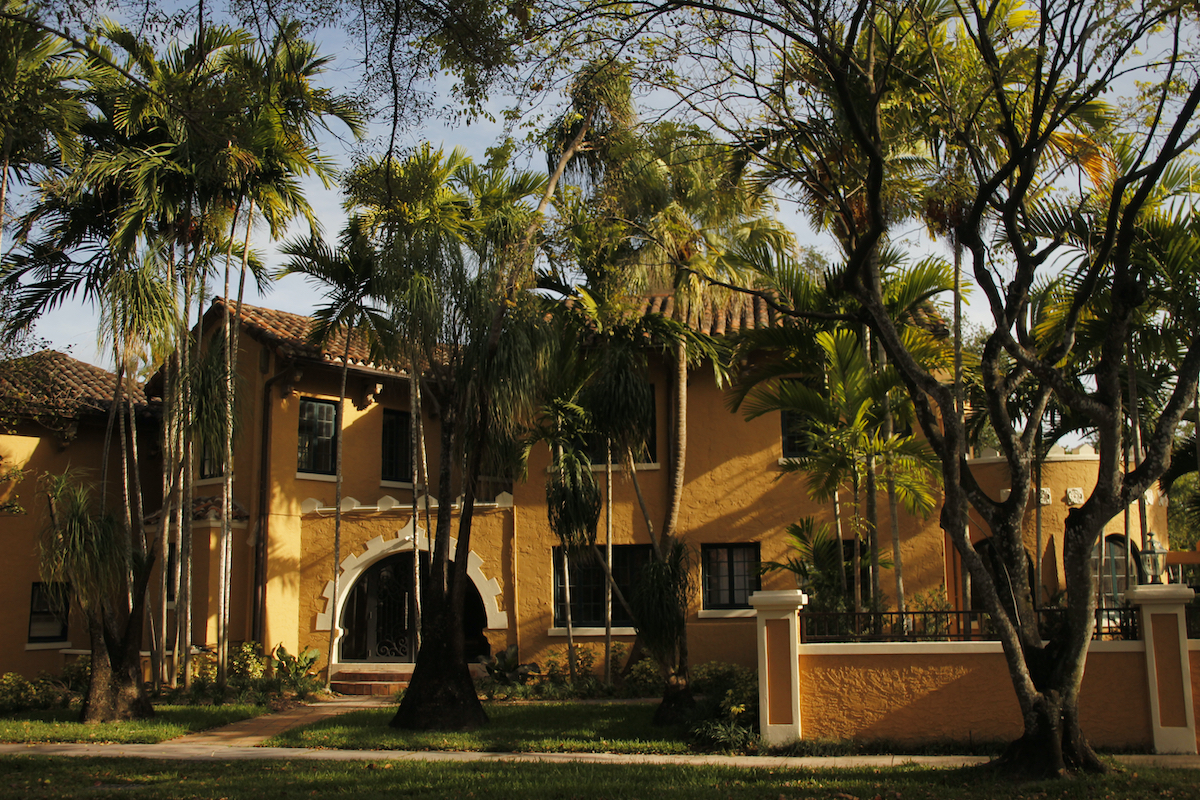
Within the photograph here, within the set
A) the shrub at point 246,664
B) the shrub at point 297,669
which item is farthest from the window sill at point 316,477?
the shrub at point 246,664

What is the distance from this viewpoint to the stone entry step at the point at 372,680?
1689 centimetres

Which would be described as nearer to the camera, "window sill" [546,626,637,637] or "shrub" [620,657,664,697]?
"shrub" [620,657,664,697]

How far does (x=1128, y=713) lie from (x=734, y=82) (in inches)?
311

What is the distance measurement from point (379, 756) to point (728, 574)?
7.96 m

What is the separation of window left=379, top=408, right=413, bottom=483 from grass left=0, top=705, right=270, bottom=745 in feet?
21.4

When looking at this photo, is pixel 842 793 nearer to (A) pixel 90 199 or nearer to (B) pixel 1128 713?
(B) pixel 1128 713

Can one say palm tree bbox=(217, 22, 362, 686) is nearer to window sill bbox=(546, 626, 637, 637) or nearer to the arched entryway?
the arched entryway

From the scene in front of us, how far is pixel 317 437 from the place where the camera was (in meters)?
19.6

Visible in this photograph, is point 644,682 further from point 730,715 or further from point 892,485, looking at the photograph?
point 892,485

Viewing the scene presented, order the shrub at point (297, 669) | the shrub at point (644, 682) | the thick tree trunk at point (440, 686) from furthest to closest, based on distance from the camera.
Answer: the shrub at point (297, 669)
the shrub at point (644, 682)
the thick tree trunk at point (440, 686)

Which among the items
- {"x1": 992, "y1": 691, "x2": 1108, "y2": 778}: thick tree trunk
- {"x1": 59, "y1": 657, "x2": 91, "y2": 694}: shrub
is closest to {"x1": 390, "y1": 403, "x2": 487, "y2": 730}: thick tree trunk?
{"x1": 992, "y1": 691, "x2": 1108, "y2": 778}: thick tree trunk

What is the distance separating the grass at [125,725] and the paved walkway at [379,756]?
302 millimetres

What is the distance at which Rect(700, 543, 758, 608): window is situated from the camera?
1717 centimetres

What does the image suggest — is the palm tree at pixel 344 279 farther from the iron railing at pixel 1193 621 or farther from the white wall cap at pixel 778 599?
the iron railing at pixel 1193 621
